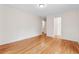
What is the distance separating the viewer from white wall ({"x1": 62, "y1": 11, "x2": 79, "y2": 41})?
5.19 metres

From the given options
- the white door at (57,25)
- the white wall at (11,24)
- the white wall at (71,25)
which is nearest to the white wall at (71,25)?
the white wall at (71,25)

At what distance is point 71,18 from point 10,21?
3.65 m

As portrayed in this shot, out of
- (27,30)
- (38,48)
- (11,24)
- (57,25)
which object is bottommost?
(38,48)

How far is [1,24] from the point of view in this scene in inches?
164

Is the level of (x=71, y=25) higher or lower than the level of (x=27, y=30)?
higher

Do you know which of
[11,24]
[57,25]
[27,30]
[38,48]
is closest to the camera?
[38,48]

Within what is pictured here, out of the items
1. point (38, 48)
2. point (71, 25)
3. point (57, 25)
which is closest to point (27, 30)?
point (57, 25)

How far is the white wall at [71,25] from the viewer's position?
17.0 ft

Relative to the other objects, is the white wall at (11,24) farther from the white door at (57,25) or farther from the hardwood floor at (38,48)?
the white door at (57,25)

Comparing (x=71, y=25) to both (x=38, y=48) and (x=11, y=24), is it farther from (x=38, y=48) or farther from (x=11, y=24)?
(x=11, y=24)

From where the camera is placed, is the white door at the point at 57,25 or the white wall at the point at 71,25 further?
the white door at the point at 57,25

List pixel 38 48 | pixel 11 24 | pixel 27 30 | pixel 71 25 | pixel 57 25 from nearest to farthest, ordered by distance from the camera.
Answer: pixel 38 48 → pixel 11 24 → pixel 71 25 → pixel 27 30 → pixel 57 25

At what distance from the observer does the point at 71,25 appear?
559 centimetres
